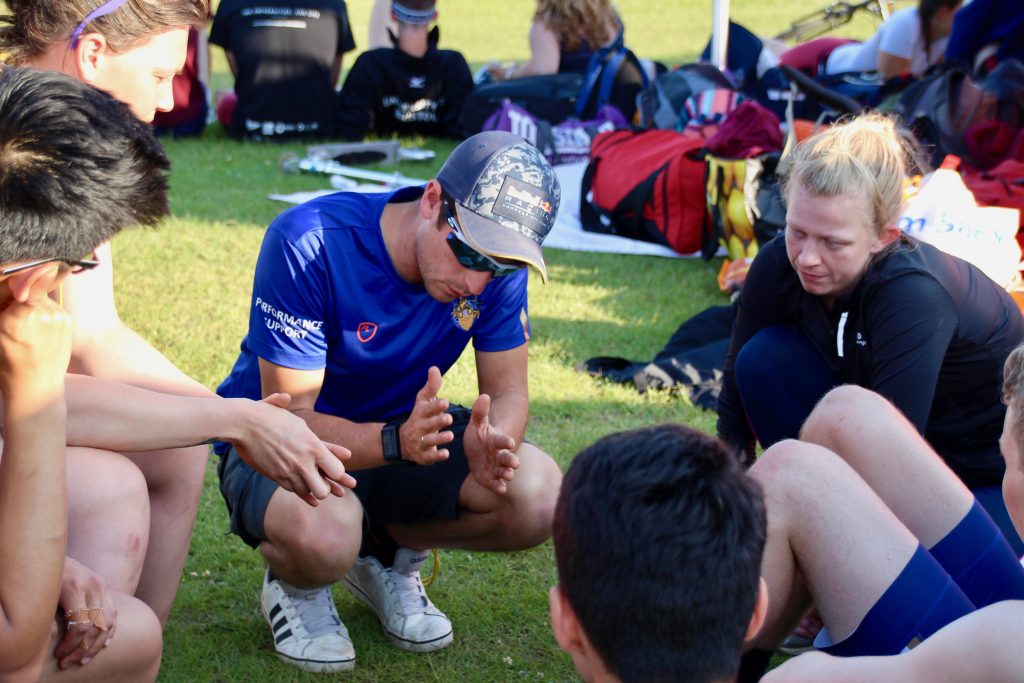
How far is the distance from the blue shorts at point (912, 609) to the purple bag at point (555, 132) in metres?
6.07

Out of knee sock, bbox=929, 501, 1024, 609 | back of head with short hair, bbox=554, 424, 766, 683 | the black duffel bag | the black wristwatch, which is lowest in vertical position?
Result: the black duffel bag

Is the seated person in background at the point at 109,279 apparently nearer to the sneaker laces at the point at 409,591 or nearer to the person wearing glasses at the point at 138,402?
the person wearing glasses at the point at 138,402

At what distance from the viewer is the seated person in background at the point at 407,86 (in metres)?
9.10

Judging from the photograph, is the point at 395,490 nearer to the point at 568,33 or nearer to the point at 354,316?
the point at 354,316

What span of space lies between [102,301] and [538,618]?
4.68 ft

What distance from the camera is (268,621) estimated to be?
299 centimetres

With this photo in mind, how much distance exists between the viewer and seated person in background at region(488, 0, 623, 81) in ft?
28.9

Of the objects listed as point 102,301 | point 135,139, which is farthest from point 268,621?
point 135,139

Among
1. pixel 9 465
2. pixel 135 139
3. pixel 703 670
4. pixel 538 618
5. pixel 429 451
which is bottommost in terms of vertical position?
pixel 538 618

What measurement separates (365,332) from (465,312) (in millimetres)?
267

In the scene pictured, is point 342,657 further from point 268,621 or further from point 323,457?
point 323,457

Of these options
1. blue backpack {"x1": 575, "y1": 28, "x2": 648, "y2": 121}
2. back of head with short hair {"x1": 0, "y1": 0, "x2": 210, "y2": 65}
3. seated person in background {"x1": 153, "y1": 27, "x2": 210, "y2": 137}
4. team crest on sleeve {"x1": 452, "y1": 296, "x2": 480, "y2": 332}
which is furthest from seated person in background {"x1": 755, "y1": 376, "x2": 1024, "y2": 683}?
seated person in background {"x1": 153, "y1": 27, "x2": 210, "y2": 137}

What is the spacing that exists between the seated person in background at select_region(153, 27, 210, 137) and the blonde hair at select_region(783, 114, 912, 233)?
22.8 feet

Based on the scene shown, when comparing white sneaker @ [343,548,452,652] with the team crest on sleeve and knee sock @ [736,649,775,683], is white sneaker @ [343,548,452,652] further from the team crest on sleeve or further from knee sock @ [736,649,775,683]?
knee sock @ [736,649,775,683]
